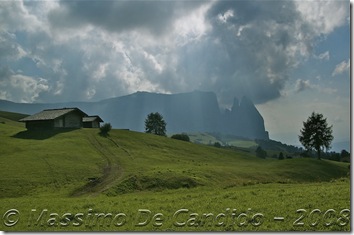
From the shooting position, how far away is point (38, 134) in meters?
87.6

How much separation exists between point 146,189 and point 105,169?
1467cm

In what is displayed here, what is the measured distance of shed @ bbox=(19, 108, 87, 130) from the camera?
93188mm

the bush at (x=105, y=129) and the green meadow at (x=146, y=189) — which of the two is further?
the bush at (x=105, y=129)

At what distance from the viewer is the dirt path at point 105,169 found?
44006mm

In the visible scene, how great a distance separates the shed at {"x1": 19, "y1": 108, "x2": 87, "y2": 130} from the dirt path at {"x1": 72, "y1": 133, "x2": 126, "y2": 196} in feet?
38.8

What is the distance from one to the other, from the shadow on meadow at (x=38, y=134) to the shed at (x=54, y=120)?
298 cm

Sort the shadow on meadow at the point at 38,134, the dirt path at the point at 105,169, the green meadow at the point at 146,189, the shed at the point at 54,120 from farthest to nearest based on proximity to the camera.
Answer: the shed at the point at 54,120 → the shadow on meadow at the point at 38,134 → the dirt path at the point at 105,169 → the green meadow at the point at 146,189

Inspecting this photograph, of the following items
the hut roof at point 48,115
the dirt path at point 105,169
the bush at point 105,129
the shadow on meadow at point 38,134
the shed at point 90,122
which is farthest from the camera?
the shed at point 90,122

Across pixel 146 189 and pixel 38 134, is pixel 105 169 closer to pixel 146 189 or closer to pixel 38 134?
pixel 146 189

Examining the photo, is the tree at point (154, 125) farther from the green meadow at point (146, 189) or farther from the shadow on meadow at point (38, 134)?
the shadow on meadow at point (38, 134)

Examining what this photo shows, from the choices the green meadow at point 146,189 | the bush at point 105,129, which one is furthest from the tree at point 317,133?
the bush at point 105,129

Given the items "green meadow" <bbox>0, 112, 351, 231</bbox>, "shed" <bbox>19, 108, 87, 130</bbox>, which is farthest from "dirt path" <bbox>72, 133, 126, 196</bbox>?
"shed" <bbox>19, 108, 87, 130</bbox>

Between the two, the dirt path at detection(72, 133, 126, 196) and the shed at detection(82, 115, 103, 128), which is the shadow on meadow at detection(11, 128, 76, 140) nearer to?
the dirt path at detection(72, 133, 126, 196)

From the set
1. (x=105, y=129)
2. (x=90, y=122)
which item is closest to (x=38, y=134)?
(x=105, y=129)
